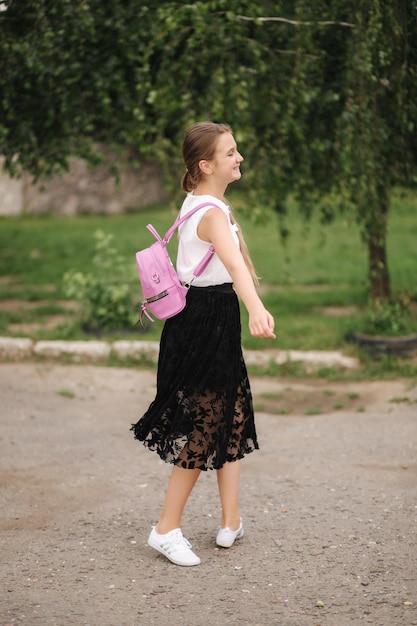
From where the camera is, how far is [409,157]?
6.76 metres

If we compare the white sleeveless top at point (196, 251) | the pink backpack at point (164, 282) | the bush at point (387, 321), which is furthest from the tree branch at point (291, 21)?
the pink backpack at point (164, 282)

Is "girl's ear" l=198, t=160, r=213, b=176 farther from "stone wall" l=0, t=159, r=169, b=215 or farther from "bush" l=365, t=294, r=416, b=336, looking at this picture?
"stone wall" l=0, t=159, r=169, b=215

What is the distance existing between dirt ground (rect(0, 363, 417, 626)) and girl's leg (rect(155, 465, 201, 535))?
167mm

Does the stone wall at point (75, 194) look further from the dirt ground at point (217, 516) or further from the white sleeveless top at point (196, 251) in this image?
the white sleeveless top at point (196, 251)

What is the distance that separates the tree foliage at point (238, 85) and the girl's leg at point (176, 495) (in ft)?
9.89

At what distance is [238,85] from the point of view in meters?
6.27

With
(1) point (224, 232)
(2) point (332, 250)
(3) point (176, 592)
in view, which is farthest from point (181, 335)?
(2) point (332, 250)

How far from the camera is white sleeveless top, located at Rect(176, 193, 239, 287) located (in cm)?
361

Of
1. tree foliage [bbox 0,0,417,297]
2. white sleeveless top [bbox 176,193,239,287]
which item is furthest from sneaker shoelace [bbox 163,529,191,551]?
tree foliage [bbox 0,0,417,297]

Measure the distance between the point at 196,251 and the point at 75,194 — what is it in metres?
13.1

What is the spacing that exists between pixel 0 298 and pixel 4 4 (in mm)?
3586

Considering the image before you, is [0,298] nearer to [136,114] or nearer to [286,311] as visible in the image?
[286,311]

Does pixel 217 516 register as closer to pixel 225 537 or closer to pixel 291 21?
pixel 225 537

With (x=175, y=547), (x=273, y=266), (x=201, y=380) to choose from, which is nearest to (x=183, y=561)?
(x=175, y=547)
